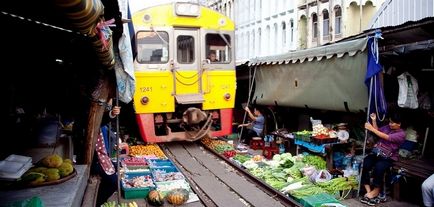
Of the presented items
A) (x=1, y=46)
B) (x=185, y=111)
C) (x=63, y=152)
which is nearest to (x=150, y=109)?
(x=185, y=111)

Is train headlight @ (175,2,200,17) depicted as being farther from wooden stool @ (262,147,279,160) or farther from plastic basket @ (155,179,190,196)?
plastic basket @ (155,179,190,196)

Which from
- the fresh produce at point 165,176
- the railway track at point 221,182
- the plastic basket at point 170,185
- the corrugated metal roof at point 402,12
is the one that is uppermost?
the corrugated metal roof at point 402,12

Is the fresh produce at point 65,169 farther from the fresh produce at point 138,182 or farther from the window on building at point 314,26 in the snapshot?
the window on building at point 314,26

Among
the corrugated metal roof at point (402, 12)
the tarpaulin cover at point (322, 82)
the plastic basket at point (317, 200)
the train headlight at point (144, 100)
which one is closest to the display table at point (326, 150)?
the tarpaulin cover at point (322, 82)

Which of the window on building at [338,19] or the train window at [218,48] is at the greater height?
the window on building at [338,19]

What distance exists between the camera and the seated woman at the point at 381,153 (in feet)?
20.6

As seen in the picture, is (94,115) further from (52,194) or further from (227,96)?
(227,96)

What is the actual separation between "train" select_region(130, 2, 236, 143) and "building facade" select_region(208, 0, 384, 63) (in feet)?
17.2

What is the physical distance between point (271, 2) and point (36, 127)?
1548 centimetres

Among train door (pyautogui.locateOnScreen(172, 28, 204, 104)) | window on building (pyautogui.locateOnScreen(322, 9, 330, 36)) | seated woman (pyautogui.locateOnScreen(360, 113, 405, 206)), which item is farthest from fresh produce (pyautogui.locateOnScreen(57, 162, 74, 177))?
window on building (pyautogui.locateOnScreen(322, 9, 330, 36))

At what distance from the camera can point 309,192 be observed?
6.35 meters

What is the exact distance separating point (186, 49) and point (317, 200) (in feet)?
19.3

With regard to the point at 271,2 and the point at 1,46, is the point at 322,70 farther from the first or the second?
the point at 271,2

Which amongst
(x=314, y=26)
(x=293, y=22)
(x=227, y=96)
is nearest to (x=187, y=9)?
(x=227, y=96)
